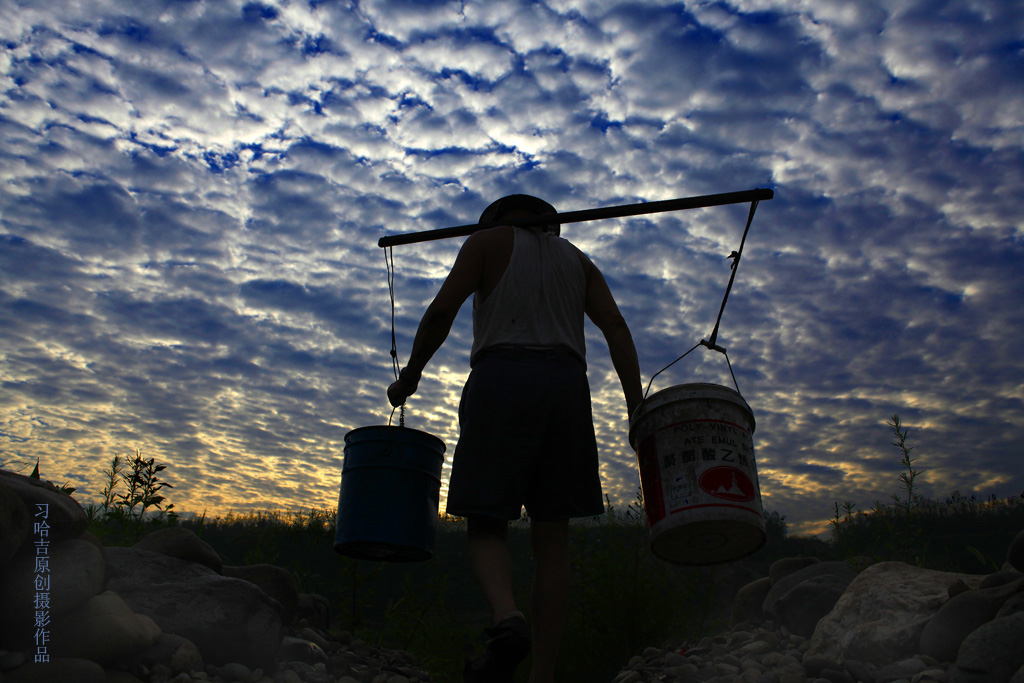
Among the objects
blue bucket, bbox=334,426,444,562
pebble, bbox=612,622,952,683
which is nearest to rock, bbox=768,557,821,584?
pebble, bbox=612,622,952,683

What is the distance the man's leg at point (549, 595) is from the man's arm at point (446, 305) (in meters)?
0.89

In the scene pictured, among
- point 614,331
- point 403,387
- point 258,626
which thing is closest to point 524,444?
point 403,387

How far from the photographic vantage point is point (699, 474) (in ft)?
8.25

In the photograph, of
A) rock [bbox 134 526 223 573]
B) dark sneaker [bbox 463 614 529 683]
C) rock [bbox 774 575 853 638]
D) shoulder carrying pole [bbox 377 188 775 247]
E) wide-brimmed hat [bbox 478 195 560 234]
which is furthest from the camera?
rock [bbox 774 575 853 638]

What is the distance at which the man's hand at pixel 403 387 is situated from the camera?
297cm

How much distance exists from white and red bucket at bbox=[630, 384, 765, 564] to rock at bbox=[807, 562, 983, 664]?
91 centimetres

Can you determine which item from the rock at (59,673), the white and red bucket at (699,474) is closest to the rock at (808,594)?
the white and red bucket at (699,474)

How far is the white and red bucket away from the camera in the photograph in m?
2.49

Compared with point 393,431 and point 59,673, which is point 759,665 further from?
point 59,673

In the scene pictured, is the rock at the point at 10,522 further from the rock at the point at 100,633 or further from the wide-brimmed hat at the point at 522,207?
the wide-brimmed hat at the point at 522,207

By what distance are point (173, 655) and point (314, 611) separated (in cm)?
187

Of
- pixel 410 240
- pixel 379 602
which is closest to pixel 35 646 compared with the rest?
pixel 410 240

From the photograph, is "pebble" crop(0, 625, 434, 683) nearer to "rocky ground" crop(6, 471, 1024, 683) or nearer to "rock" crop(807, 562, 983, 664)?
"rocky ground" crop(6, 471, 1024, 683)

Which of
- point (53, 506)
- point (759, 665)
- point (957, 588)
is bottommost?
point (759, 665)
